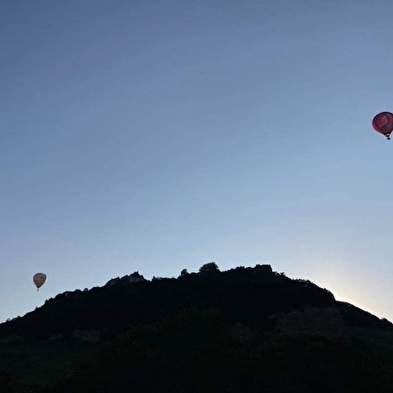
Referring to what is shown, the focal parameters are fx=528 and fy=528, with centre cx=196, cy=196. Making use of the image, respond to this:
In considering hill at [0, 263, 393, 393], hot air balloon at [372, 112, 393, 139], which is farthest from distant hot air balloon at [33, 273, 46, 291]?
hot air balloon at [372, 112, 393, 139]

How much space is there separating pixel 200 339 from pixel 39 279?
44.1m

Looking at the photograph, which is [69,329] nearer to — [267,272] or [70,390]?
[267,272]

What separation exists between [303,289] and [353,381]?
37490 millimetres

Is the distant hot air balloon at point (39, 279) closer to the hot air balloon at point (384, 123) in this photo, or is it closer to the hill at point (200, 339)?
the hill at point (200, 339)

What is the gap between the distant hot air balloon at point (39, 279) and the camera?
217ft

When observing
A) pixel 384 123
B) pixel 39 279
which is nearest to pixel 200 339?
pixel 384 123

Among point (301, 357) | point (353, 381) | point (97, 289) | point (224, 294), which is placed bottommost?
point (353, 381)

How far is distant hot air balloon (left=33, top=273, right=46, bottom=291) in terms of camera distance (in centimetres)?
6600

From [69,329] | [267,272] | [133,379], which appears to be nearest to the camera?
[133,379]

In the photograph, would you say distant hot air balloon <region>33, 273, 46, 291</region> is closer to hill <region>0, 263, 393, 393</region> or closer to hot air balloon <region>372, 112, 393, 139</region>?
hill <region>0, 263, 393, 393</region>

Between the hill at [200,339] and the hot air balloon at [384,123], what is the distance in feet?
57.0

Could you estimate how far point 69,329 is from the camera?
60875 mm

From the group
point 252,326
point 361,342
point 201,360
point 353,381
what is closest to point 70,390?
point 201,360

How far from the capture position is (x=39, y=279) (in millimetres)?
66438
